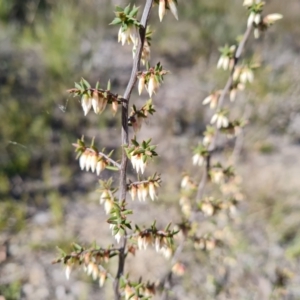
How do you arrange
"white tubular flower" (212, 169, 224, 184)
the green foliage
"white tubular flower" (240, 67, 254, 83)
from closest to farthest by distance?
"white tubular flower" (240, 67, 254, 83), "white tubular flower" (212, 169, 224, 184), the green foliage

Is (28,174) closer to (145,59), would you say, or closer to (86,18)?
(145,59)

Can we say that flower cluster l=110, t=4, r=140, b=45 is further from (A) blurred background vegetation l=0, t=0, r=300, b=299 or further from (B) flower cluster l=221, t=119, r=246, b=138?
(A) blurred background vegetation l=0, t=0, r=300, b=299

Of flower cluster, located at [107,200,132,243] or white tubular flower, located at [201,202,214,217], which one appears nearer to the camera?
flower cluster, located at [107,200,132,243]

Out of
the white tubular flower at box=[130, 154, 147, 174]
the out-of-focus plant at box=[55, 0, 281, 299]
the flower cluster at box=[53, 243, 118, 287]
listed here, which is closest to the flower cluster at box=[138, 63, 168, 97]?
the out-of-focus plant at box=[55, 0, 281, 299]

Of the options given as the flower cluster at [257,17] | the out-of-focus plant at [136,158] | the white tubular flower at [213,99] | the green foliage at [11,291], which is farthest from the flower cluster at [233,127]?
the green foliage at [11,291]

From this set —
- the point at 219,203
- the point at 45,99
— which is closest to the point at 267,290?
the point at 219,203

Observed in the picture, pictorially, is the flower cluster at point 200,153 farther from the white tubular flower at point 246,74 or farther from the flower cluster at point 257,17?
the flower cluster at point 257,17
